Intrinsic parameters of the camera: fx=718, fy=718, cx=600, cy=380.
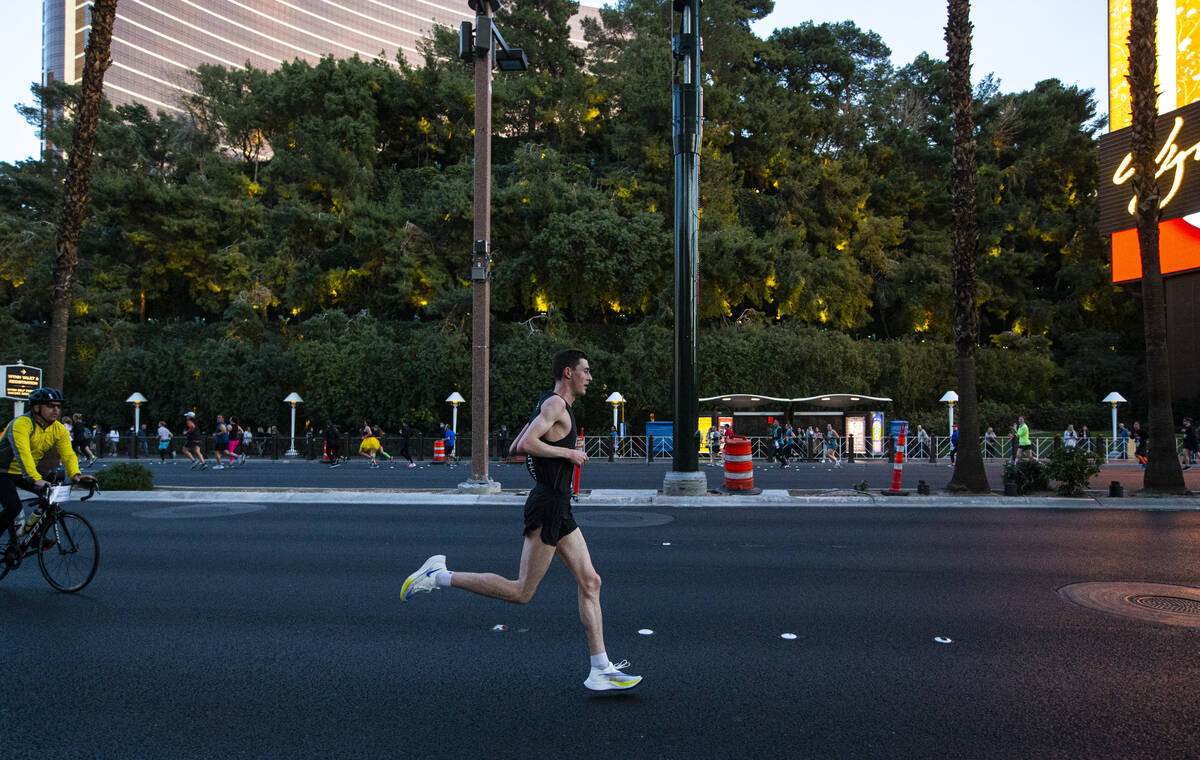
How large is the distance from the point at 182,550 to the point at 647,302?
103 feet

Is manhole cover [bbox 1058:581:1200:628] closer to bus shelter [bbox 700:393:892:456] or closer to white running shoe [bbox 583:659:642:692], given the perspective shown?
white running shoe [bbox 583:659:642:692]

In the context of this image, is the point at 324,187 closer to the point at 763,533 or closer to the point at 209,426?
the point at 209,426

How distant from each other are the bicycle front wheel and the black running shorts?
4838mm

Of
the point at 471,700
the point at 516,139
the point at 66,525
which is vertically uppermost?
the point at 516,139

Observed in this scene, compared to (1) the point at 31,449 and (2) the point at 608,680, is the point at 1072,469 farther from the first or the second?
(1) the point at 31,449

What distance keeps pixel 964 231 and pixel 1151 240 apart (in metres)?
3.78

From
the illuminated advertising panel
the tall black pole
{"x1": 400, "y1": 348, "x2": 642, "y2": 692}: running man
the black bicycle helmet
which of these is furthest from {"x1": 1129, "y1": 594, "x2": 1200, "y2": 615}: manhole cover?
the illuminated advertising panel

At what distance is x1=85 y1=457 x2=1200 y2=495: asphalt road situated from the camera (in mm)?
17516

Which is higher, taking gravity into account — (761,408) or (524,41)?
(524,41)

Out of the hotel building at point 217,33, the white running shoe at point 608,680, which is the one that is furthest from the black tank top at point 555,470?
the hotel building at point 217,33

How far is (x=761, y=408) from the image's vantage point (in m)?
31.6

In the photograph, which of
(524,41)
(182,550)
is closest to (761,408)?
(182,550)

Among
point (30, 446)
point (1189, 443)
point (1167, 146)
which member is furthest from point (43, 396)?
point (1167, 146)

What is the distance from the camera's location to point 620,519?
37.7ft
